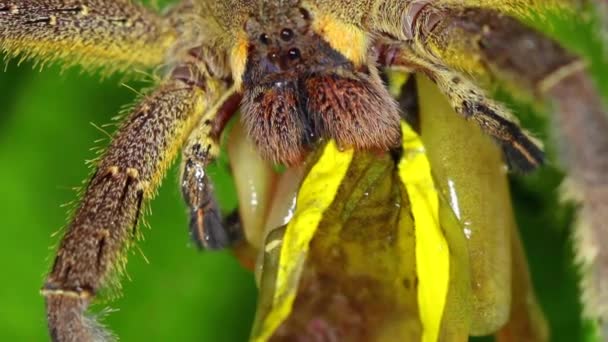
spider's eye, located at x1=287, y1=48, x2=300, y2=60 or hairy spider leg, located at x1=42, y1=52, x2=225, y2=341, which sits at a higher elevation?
spider's eye, located at x1=287, y1=48, x2=300, y2=60

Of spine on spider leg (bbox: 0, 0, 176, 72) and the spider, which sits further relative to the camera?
spine on spider leg (bbox: 0, 0, 176, 72)

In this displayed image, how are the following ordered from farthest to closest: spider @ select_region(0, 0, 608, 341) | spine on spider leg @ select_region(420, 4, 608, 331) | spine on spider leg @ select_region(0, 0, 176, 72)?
spine on spider leg @ select_region(0, 0, 176, 72), spider @ select_region(0, 0, 608, 341), spine on spider leg @ select_region(420, 4, 608, 331)

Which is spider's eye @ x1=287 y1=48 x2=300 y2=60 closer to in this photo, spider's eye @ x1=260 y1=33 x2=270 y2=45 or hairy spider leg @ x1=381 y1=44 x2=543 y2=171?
spider's eye @ x1=260 y1=33 x2=270 y2=45

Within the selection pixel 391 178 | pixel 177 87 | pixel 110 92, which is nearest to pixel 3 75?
pixel 110 92

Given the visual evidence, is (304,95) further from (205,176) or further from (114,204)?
(114,204)

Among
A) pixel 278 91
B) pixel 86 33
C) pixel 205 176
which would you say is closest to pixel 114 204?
pixel 205 176

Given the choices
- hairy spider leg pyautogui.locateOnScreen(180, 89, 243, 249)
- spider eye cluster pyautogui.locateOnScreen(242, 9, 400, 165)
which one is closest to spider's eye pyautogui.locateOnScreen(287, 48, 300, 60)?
spider eye cluster pyautogui.locateOnScreen(242, 9, 400, 165)

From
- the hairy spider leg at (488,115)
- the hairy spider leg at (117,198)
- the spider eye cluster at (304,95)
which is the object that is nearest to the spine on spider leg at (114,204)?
the hairy spider leg at (117,198)

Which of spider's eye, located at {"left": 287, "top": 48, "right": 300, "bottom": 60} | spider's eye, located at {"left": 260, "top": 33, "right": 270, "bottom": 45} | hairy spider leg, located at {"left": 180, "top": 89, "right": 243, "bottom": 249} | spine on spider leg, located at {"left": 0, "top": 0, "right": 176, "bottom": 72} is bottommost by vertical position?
hairy spider leg, located at {"left": 180, "top": 89, "right": 243, "bottom": 249}

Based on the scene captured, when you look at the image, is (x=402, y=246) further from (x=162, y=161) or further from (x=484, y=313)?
(x=162, y=161)

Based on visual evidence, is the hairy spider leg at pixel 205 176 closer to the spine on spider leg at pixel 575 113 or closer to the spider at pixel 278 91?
the spider at pixel 278 91
